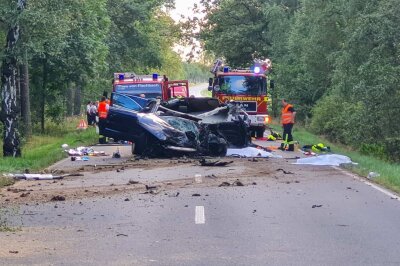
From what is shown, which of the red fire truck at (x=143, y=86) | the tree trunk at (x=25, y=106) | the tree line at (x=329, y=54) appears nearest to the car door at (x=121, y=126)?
the tree line at (x=329, y=54)

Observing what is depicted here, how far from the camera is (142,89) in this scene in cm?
3319

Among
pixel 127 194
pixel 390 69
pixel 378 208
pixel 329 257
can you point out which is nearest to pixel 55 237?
pixel 329 257

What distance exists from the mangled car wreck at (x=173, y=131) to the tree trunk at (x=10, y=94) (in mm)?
2521

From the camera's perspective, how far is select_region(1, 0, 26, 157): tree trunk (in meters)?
21.6

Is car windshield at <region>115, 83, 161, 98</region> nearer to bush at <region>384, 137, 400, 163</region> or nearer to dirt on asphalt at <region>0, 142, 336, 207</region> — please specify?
dirt on asphalt at <region>0, 142, 336, 207</region>

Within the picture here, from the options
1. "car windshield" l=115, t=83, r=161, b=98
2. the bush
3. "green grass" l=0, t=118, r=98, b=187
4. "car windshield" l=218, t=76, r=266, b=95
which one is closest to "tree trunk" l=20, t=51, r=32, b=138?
"green grass" l=0, t=118, r=98, b=187

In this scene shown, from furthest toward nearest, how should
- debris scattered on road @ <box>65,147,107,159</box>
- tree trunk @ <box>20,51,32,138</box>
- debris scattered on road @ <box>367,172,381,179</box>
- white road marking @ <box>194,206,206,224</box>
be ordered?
1. tree trunk @ <box>20,51,32,138</box>
2. debris scattered on road @ <box>65,147,107,159</box>
3. debris scattered on road @ <box>367,172,381,179</box>
4. white road marking @ <box>194,206,206,224</box>

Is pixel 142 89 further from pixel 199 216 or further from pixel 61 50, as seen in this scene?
pixel 199 216

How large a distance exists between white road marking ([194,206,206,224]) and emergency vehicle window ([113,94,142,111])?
15.9 metres

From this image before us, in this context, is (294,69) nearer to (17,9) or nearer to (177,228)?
(17,9)

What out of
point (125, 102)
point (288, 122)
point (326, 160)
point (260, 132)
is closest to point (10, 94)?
point (125, 102)

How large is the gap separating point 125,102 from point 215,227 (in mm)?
18297

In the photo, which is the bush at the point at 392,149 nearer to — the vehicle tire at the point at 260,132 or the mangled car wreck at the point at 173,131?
the mangled car wreck at the point at 173,131

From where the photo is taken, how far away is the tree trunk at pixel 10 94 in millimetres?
21625
